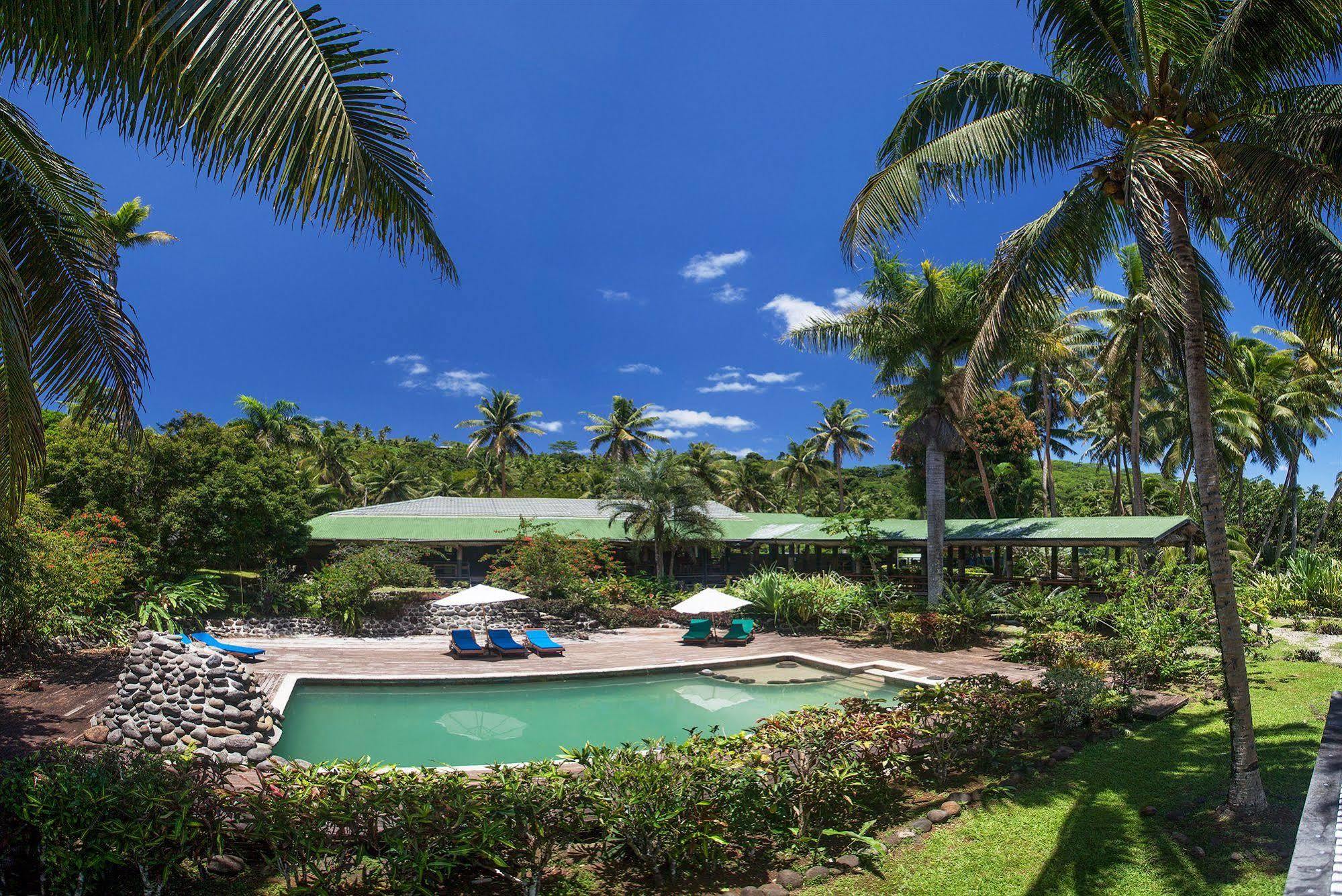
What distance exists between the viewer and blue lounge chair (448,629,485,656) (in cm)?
1562

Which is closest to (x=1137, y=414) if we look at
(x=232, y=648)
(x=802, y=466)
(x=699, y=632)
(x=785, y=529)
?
(x=785, y=529)

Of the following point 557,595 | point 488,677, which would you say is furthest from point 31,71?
point 557,595

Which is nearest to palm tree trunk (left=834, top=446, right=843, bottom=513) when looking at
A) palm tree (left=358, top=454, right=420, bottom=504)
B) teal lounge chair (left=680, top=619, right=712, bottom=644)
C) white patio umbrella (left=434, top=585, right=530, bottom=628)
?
palm tree (left=358, top=454, right=420, bottom=504)

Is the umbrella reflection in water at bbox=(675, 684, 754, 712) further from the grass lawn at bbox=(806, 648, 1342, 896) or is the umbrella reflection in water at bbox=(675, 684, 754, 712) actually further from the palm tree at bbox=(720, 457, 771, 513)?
the palm tree at bbox=(720, 457, 771, 513)

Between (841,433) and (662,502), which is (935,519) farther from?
(841,433)

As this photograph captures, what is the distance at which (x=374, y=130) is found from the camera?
10.5 feet

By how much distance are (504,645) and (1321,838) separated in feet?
46.1

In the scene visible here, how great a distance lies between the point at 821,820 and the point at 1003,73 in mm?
7465

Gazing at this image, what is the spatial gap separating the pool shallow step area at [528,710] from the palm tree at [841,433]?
33.7 m

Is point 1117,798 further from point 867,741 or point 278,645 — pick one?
point 278,645

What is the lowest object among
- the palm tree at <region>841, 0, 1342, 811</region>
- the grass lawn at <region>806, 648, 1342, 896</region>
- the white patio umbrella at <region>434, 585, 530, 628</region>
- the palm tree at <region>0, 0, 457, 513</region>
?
the grass lawn at <region>806, 648, 1342, 896</region>

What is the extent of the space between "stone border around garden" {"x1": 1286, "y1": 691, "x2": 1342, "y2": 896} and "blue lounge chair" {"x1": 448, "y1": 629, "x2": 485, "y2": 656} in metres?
14.0

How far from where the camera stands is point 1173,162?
545 cm

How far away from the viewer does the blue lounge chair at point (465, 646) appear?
1562cm
